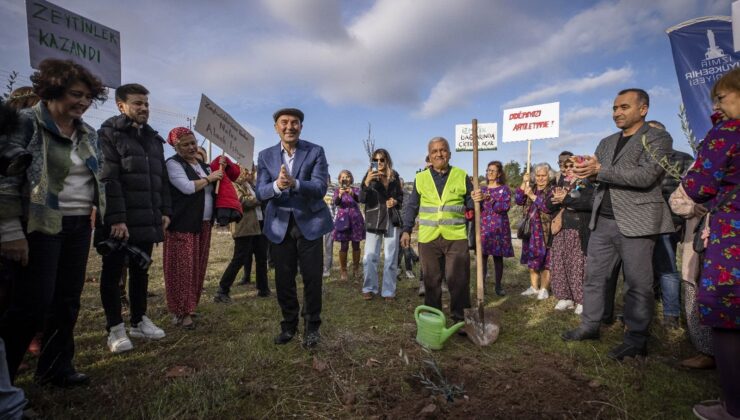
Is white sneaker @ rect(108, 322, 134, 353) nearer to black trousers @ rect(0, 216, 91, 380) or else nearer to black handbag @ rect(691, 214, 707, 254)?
black trousers @ rect(0, 216, 91, 380)

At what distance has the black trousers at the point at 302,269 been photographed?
137 inches

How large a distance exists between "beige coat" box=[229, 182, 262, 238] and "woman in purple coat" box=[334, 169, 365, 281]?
148 centimetres

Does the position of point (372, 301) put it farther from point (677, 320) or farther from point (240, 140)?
point (677, 320)

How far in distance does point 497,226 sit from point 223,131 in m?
4.34

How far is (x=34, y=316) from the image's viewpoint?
7.32ft

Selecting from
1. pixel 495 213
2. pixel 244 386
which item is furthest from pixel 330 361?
pixel 495 213

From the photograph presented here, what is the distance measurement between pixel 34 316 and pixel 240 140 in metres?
2.96

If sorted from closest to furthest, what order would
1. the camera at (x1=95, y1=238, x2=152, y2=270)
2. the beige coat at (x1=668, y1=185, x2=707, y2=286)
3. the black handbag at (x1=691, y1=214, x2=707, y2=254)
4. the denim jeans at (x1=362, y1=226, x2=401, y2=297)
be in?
the black handbag at (x1=691, y1=214, x2=707, y2=254) < the beige coat at (x1=668, y1=185, x2=707, y2=286) < the camera at (x1=95, y1=238, x2=152, y2=270) < the denim jeans at (x1=362, y1=226, x2=401, y2=297)

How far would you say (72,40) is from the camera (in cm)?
398

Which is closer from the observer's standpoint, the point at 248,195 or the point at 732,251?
the point at 732,251

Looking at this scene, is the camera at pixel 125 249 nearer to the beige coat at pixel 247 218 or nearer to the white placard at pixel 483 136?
the beige coat at pixel 247 218

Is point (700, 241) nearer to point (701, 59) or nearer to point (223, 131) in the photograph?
point (701, 59)

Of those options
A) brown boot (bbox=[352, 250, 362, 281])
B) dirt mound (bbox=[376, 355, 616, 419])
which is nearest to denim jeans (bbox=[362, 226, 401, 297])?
brown boot (bbox=[352, 250, 362, 281])

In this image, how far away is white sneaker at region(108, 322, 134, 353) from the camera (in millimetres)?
3318
